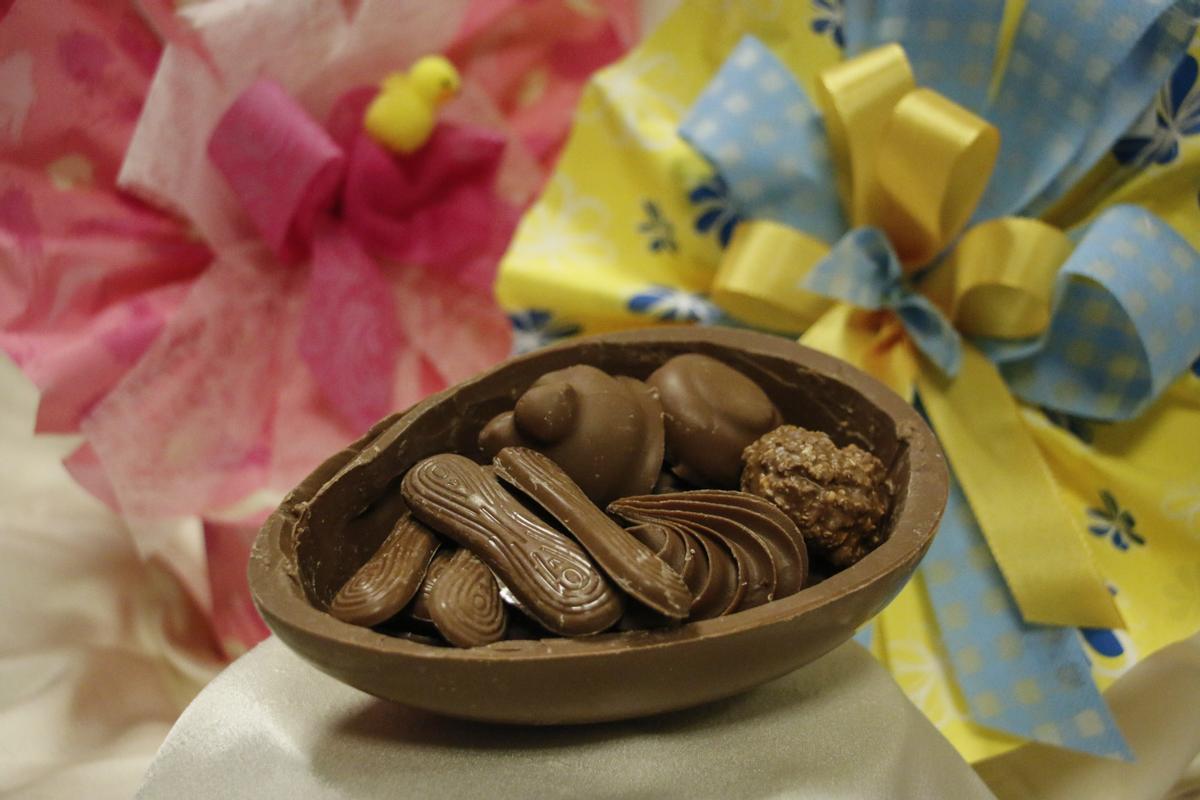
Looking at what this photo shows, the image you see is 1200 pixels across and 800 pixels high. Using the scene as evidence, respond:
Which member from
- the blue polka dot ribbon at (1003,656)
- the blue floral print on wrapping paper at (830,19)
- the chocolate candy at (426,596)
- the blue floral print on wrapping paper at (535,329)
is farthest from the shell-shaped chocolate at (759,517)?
the blue floral print on wrapping paper at (830,19)

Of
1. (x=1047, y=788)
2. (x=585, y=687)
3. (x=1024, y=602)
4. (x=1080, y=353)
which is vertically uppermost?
(x=585, y=687)

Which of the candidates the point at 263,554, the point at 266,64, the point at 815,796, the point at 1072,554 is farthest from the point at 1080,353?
the point at 266,64

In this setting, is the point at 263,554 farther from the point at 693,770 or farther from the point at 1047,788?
the point at 1047,788

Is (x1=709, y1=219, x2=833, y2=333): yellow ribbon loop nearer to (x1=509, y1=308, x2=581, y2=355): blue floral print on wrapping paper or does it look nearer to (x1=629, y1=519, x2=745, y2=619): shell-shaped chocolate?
(x1=509, y1=308, x2=581, y2=355): blue floral print on wrapping paper

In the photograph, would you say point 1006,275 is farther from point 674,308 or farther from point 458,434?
point 458,434

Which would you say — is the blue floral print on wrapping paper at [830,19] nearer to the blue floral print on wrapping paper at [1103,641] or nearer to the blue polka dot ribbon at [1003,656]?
the blue polka dot ribbon at [1003,656]
